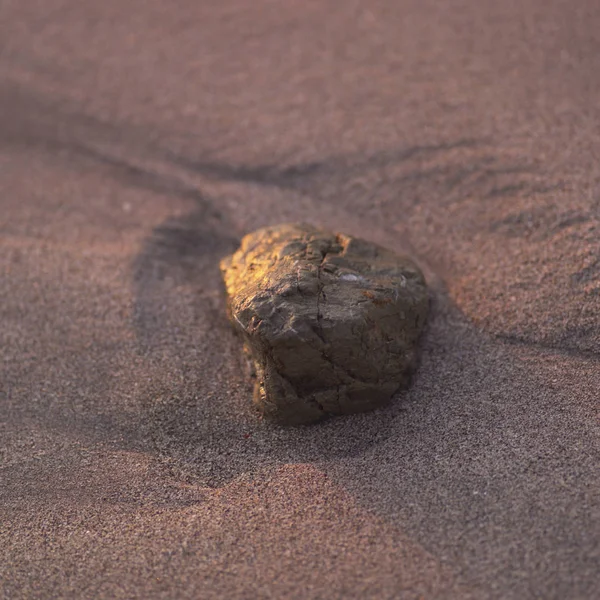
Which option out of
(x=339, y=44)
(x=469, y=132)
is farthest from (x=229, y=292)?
(x=339, y=44)

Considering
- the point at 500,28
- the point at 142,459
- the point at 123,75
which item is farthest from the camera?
the point at 123,75

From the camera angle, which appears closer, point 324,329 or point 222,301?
point 324,329

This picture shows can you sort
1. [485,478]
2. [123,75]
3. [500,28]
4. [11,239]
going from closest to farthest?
[485,478] < [11,239] < [500,28] < [123,75]

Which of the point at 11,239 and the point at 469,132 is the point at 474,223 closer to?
the point at 469,132

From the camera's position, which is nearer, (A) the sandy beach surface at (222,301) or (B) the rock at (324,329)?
(A) the sandy beach surface at (222,301)

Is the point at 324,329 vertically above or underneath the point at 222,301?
above
